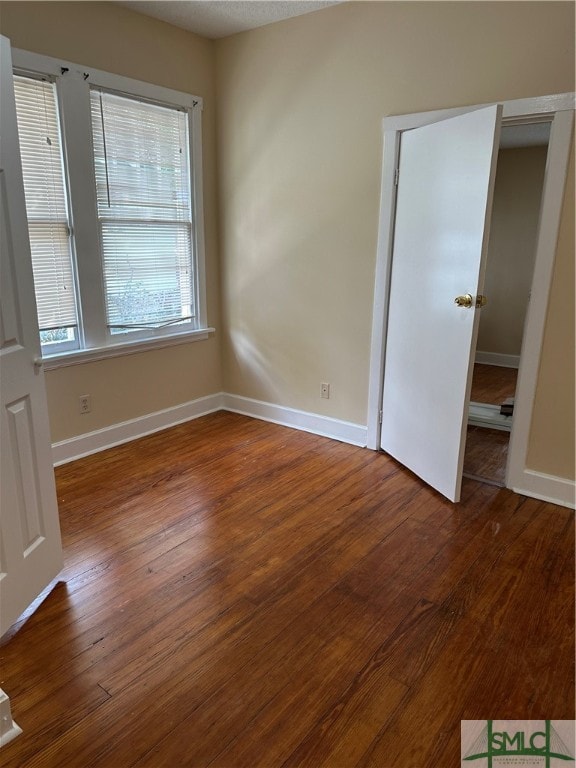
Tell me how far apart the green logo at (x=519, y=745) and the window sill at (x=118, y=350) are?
2639 millimetres

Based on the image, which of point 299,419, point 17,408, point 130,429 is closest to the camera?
point 17,408

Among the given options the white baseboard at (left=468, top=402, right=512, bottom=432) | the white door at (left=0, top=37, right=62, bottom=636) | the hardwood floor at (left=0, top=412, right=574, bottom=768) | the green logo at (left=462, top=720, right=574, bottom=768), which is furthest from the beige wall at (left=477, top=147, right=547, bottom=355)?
the white door at (left=0, top=37, right=62, bottom=636)

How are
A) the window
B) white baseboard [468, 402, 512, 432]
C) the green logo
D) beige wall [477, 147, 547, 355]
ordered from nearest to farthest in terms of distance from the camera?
the green logo, the window, white baseboard [468, 402, 512, 432], beige wall [477, 147, 547, 355]

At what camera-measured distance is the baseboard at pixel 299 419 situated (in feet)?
11.8

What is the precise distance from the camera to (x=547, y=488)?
2.81m

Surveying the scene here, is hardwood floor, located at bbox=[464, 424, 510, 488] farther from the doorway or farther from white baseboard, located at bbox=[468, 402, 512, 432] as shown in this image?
the doorway

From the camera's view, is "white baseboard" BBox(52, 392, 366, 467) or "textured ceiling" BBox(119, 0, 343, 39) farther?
"white baseboard" BBox(52, 392, 366, 467)

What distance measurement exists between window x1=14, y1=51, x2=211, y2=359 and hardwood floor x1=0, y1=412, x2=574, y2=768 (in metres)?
1.10

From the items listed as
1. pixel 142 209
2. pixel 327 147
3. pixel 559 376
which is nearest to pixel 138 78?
pixel 142 209

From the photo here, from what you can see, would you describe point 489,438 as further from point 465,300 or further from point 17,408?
point 17,408

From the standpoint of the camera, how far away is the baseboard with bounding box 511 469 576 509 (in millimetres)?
2746

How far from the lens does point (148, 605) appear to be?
1995 millimetres

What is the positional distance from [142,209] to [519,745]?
3395 millimetres

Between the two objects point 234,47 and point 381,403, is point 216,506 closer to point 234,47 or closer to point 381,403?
point 381,403
